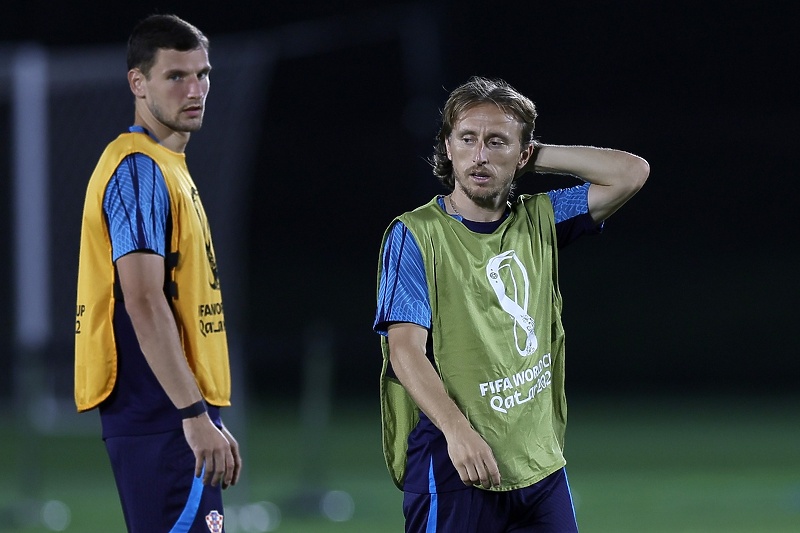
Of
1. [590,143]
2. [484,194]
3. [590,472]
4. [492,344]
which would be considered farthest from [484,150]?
[590,143]

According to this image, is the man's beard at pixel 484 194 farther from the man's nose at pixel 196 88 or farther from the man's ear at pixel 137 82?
the man's ear at pixel 137 82

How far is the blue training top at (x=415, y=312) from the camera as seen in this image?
3684mm

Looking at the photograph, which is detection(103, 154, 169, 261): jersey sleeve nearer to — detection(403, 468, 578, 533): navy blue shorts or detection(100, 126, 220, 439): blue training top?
detection(100, 126, 220, 439): blue training top

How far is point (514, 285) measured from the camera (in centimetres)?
382

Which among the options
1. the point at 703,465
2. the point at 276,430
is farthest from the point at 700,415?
the point at 276,430

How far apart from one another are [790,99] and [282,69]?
27.4 feet

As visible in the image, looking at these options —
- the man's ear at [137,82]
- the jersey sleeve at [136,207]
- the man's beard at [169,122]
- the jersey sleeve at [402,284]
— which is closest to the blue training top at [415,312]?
the jersey sleeve at [402,284]

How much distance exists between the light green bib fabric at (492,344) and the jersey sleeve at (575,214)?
0.45ft

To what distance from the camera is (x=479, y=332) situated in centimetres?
375

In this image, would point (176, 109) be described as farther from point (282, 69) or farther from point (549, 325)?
point (282, 69)

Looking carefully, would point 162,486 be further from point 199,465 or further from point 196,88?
point 196,88

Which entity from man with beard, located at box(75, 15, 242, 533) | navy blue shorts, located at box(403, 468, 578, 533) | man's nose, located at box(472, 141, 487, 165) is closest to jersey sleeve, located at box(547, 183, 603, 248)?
man's nose, located at box(472, 141, 487, 165)

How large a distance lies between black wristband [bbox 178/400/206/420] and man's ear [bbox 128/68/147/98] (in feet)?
3.17

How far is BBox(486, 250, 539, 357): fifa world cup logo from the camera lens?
150 inches
